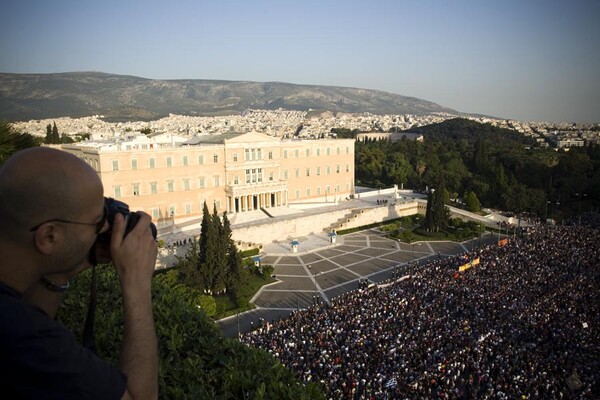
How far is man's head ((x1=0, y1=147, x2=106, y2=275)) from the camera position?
1.88 m

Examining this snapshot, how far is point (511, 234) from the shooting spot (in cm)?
4172

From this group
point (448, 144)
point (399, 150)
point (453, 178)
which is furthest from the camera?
point (448, 144)

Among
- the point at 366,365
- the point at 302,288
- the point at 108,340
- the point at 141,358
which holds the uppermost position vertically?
the point at 141,358

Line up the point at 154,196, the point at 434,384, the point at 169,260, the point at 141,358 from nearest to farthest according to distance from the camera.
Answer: the point at 141,358 < the point at 434,384 < the point at 169,260 < the point at 154,196

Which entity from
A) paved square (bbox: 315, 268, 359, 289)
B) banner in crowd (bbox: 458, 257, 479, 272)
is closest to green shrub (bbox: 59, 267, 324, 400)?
paved square (bbox: 315, 268, 359, 289)

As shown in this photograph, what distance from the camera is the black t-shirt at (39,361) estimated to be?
1.67 m

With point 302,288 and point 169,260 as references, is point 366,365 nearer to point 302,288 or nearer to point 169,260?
point 302,288

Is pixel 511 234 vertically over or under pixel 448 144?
under

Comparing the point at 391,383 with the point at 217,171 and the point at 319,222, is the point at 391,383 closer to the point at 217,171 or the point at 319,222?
the point at 319,222

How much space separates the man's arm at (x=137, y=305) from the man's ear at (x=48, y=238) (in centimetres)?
27

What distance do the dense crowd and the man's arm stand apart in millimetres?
12693

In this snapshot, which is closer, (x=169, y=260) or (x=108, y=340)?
(x=108, y=340)

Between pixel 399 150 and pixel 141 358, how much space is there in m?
75.1

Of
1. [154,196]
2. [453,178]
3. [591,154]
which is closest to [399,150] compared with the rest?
[453,178]
